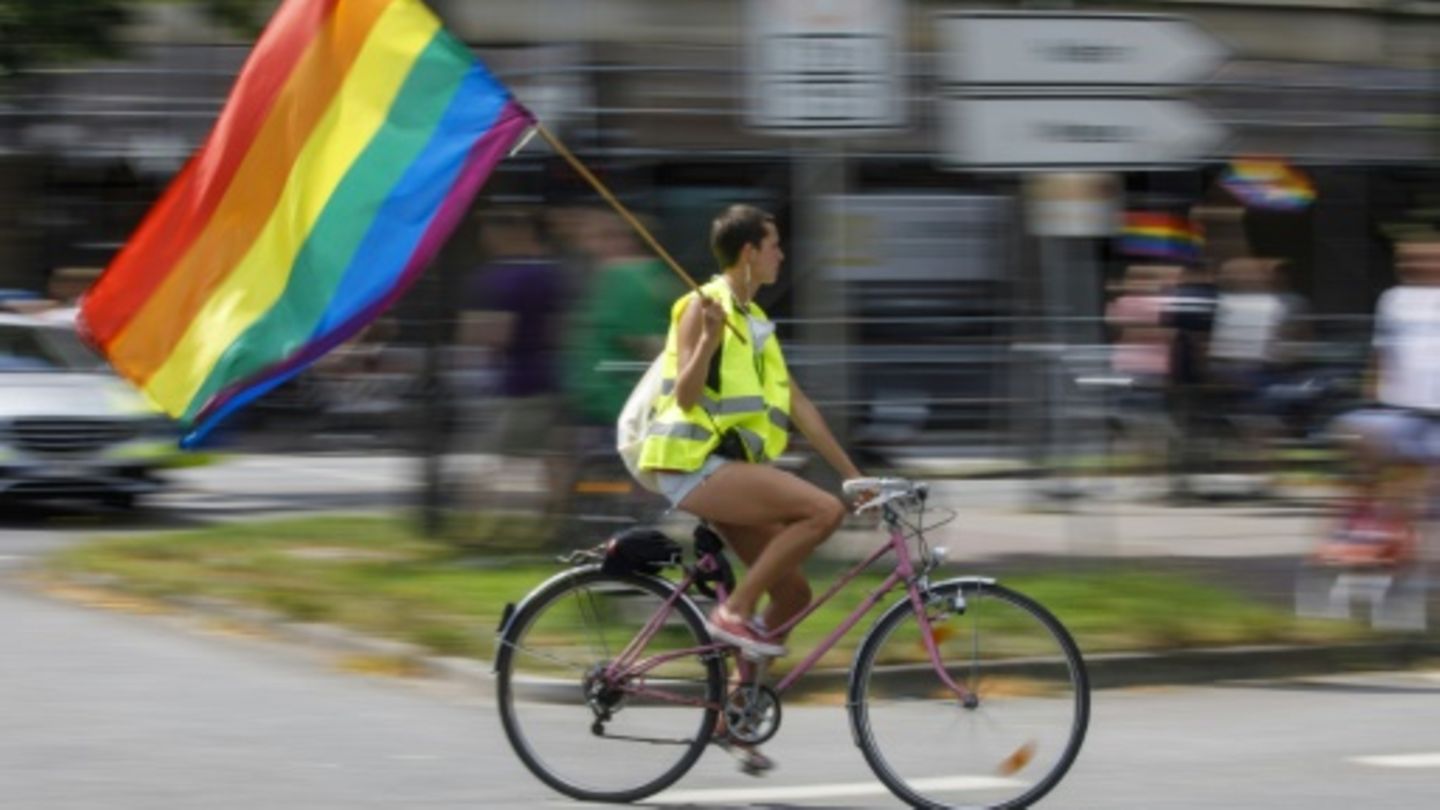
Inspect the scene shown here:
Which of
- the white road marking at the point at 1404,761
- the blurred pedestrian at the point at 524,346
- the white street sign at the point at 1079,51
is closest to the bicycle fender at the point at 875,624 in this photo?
the white road marking at the point at 1404,761

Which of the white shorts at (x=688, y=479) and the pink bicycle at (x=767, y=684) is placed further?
the white shorts at (x=688, y=479)

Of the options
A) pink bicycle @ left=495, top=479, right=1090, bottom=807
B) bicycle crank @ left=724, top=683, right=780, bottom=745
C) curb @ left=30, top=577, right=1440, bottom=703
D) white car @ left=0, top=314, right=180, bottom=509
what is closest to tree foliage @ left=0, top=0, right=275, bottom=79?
white car @ left=0, top=314, right=180, bottom=509

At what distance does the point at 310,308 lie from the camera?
31.1ft

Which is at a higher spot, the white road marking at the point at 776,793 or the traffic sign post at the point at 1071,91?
the traffic sign post at the point at 1071,91

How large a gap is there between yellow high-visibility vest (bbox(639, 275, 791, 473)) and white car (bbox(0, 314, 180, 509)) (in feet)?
32.8

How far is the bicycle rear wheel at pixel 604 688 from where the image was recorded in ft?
25.0

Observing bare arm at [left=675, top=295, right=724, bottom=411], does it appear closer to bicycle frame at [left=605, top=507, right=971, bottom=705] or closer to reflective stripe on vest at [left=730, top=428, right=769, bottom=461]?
reflective stripe on vest at [left=730, top=428, right=769, bottom=461]

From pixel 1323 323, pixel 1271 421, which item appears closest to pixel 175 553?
pixel 1271 421

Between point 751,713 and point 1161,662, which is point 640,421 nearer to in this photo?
point 751,713

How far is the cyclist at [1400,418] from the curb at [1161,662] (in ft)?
2.99

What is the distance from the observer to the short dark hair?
768cm

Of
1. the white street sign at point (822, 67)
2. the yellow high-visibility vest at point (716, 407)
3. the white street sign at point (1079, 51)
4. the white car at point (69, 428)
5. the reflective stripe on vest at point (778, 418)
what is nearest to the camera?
the yellow high-visibility vest at point (716, 407)

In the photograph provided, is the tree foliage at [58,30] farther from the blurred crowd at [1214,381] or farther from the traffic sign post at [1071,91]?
the traffic sign post at [1071,91]

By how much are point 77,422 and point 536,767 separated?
34.1 feet
